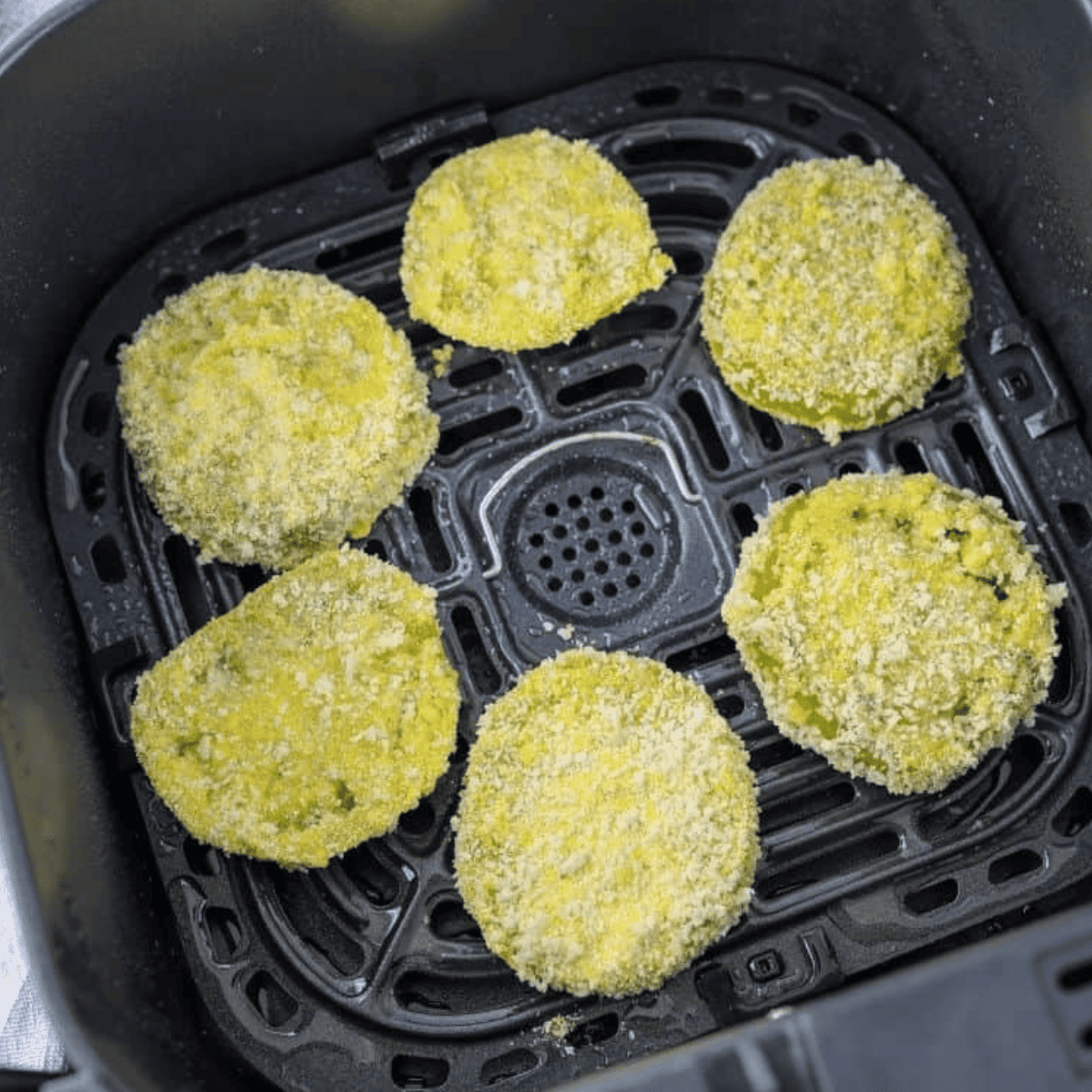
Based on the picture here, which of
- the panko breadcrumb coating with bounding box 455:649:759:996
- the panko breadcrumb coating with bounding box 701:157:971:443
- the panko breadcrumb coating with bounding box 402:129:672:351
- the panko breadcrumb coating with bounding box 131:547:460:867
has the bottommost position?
the panko breadcrumb coating with bounding box 455:649:759:996

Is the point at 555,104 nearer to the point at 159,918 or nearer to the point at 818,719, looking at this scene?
the point at 818,719

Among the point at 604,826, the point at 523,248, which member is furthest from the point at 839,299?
the point at 604,826

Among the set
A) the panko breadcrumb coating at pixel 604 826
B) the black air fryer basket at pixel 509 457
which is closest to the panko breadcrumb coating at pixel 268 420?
the black air fryer basket at pixel 509 457

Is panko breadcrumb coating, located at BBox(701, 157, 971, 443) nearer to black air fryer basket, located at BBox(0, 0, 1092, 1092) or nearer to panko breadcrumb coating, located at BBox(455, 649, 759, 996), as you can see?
black air fryer basket, located at BBox(0, 0, 1092, 1092)

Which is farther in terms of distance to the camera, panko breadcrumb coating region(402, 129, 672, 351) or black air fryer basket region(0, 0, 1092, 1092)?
panko breadcrumb coating region(402, 129, 672, 351)

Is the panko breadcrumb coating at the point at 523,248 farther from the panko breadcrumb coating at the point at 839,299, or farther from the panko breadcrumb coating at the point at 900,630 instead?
the panko breadcrumb coating at the point at 900,630

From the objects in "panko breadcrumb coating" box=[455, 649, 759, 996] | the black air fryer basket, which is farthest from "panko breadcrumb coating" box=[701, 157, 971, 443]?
"panko breadcrumb coating" box=[455, 649, 759, 996]
